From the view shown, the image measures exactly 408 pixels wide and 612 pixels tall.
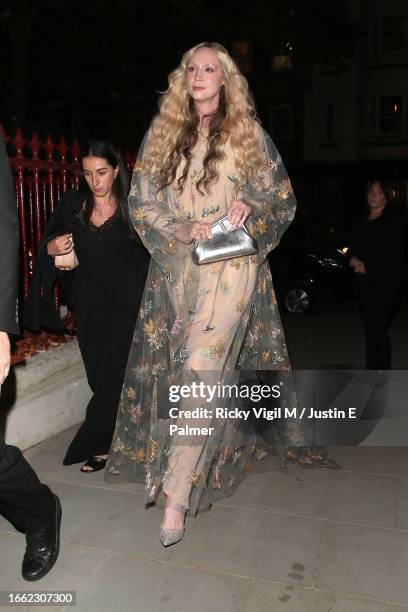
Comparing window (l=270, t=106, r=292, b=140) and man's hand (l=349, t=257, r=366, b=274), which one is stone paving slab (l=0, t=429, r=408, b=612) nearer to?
man's hand (l=349, t=257, r=366, b=274)

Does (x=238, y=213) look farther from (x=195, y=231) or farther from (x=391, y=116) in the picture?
(x=391, y=116)

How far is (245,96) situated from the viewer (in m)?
3.03

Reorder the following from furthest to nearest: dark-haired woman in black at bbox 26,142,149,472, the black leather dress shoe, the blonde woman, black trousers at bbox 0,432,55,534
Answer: dark-haired woman in black at bbox 26,142,149,472
the blonde woman
the black leather dress shoe
black trousers at bbox 0,432,55,534

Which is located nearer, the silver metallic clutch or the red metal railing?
the silver metallic clutch

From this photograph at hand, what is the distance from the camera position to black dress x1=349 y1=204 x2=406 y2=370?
5.17m

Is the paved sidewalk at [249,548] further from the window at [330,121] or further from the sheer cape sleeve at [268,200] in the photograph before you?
the window at [330,121]

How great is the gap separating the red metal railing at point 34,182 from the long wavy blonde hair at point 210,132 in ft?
3.48

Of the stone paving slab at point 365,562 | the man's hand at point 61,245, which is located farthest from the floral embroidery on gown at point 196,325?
the stone paving slab at point 365,562

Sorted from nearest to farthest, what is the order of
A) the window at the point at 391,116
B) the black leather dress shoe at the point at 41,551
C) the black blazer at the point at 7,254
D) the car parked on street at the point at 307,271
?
the black blazer at the point at 7,254 < the black leather dress shoe at the point at 41,551 < the car parked on street at the point at 307,271 < the window at the point at 391,116

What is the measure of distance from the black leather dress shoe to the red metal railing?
1.80 metres

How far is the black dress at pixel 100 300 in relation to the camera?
3.51 meters

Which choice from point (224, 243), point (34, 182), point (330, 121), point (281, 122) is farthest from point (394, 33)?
point (224, 243)

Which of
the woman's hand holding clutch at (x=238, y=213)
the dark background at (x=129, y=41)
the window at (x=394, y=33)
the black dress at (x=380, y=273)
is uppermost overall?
the window at (x=394, y=33)

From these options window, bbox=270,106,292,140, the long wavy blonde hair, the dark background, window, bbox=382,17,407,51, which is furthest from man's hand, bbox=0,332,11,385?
window, bbox=382,17,407,51
